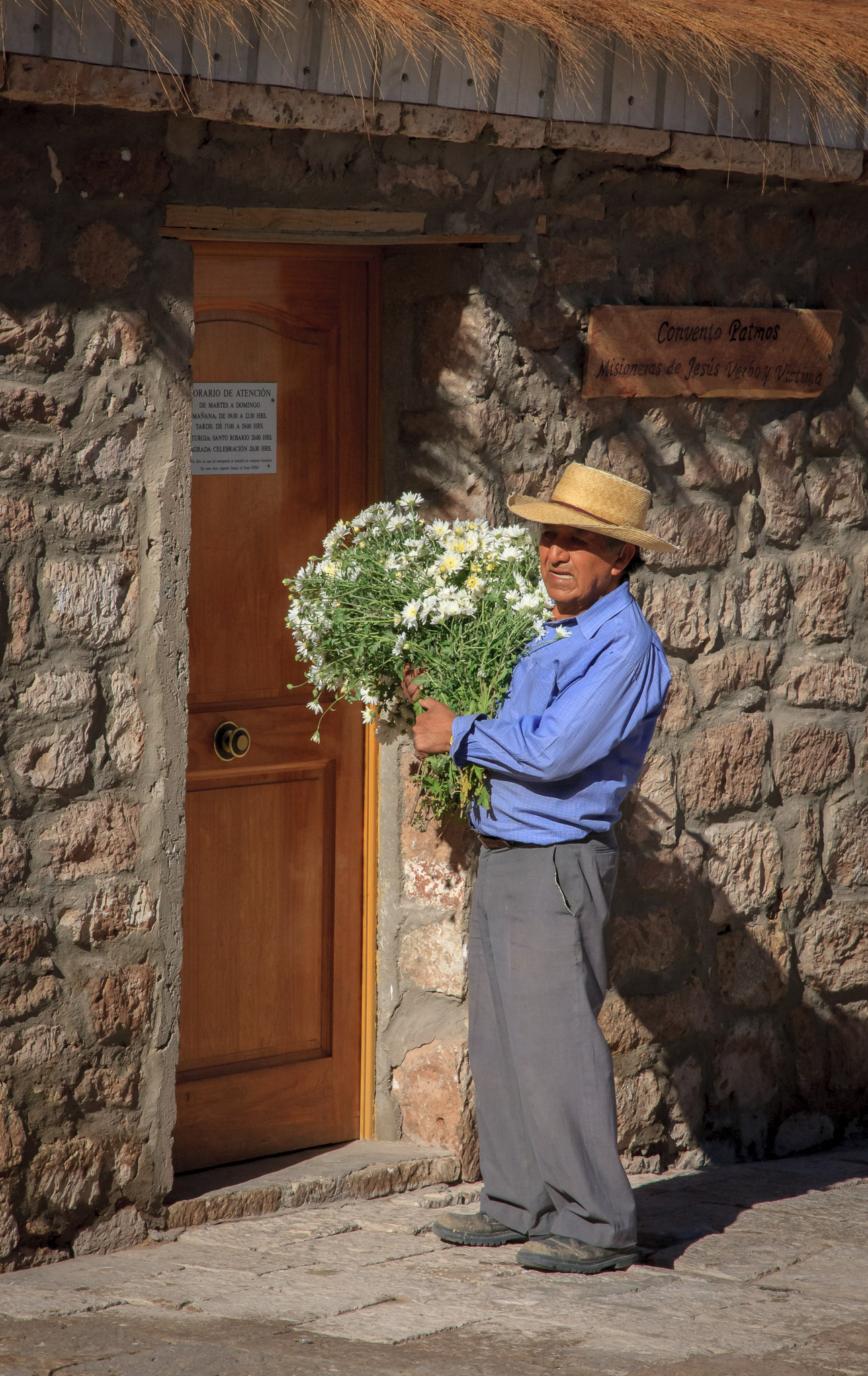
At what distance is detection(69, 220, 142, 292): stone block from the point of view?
363cm

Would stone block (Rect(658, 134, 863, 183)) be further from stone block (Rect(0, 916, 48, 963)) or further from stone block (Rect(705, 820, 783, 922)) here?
stone block (Rect(0, 916, 48, 963))

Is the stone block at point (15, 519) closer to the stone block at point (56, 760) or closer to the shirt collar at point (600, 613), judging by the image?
the stone block at point (56, 760)

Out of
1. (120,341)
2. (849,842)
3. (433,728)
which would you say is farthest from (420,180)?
(849,842)

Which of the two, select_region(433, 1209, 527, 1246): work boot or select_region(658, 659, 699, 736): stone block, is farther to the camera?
select_region(658, 659, 699, 736): stone block

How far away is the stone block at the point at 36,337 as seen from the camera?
3.57 meters

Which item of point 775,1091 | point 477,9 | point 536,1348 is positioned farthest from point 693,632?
point 536,1348

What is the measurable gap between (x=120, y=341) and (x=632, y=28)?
163cm

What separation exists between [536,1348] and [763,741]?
2.24 m

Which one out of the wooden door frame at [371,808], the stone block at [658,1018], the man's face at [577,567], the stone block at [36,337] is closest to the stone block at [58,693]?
the stone block at [36,337]

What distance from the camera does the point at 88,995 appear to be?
3.76 m

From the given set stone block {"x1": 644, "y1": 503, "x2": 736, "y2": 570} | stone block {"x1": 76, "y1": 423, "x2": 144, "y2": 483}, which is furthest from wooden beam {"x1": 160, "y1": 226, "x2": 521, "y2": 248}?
stone block {"x1": 644, "y1": 503, "x2": 736, "y2": 570}

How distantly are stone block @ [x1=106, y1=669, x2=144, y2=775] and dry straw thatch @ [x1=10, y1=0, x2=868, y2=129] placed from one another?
143 centimetres

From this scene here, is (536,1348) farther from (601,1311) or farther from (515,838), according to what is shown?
(515,838)

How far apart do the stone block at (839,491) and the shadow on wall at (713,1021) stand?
1025 mm
